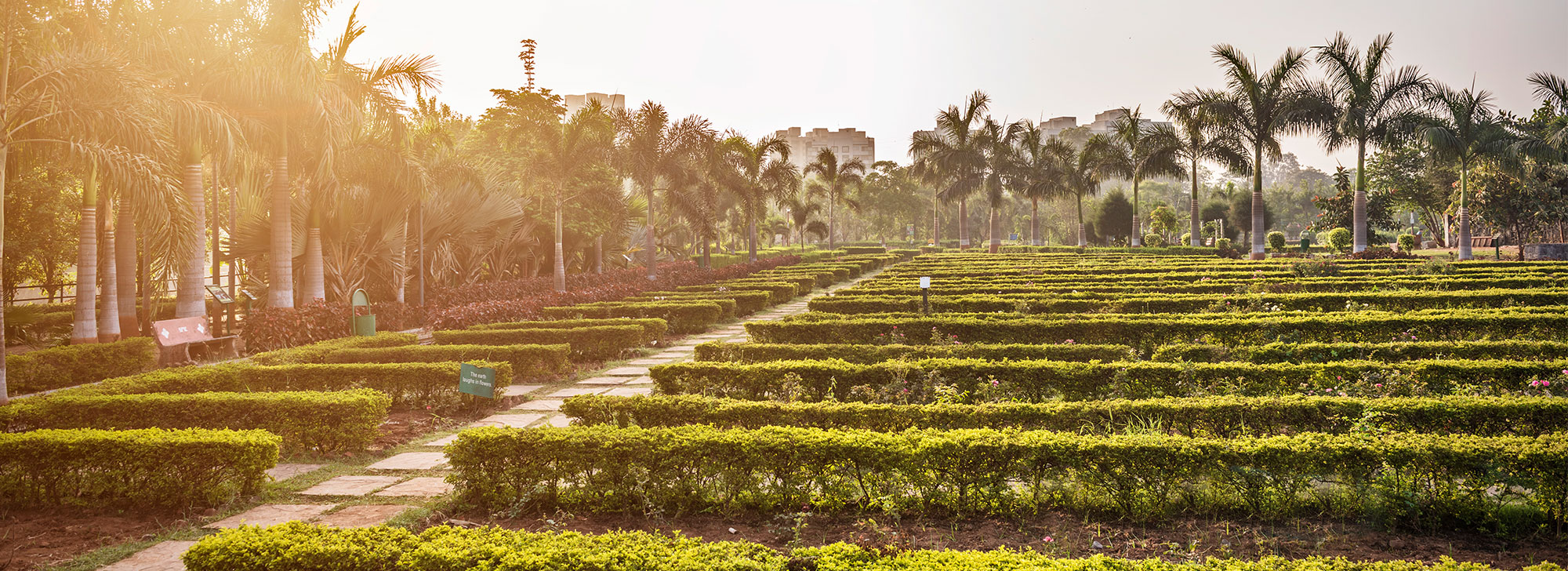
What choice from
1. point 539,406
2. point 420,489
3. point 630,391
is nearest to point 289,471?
point 420,489

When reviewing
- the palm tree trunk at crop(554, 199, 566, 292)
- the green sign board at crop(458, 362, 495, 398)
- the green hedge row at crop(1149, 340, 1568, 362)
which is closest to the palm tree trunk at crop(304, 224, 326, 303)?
the palm tree trunk at crop(554, 199, 566, 292)

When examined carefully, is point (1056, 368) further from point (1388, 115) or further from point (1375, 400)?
point (1388, 115)

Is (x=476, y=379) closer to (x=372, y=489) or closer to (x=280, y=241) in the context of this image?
(x=372, y=489)

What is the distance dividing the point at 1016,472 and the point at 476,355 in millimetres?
8050

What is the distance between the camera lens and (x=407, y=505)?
5.72 m

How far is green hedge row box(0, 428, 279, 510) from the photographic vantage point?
569 centimetres

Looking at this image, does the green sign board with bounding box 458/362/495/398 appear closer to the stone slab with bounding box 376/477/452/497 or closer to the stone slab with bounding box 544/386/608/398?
the stone slab with bounding box 544/386/608/398

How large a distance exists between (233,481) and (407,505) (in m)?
1.38

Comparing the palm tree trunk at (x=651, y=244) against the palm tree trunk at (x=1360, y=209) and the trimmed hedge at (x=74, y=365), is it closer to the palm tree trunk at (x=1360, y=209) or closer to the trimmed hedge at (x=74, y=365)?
the trimmed hedge at (x=74, y=365)

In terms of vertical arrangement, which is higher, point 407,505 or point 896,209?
point 896,209

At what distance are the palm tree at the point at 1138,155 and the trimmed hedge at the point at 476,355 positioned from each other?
35589 millimetres

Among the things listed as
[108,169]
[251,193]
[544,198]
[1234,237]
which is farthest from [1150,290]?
[1234,237]

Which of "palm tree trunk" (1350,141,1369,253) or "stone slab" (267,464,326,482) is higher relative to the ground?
"palm tree trunk" (1350,141,1369,253)

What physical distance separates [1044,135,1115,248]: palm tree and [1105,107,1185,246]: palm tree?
572mm
